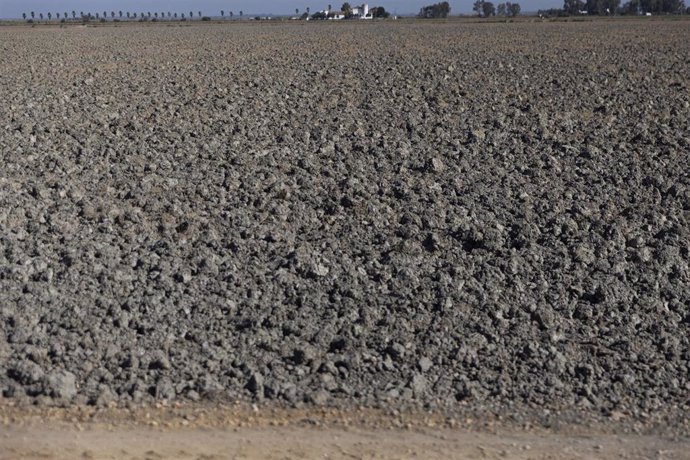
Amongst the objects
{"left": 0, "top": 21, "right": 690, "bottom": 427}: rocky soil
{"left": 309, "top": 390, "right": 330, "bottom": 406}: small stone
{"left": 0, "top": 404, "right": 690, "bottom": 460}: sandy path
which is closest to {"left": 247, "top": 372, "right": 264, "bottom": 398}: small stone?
{"left": 0, "top": 21, "right": 690, "bottom": 427}: rocky soil

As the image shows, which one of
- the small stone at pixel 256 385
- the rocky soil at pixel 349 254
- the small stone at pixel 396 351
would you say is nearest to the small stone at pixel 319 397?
the rocky soil at pixel 349 254

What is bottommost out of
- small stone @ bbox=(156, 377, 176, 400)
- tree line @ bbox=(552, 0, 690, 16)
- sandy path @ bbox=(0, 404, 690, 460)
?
tree line @ bbox=(552, 0, 690, 16)

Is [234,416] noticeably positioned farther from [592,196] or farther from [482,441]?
[592,196]

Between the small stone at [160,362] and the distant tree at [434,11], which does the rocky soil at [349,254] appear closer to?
the small stone at [160,362]

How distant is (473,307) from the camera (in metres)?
7.02

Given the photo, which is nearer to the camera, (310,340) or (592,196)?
(310,340)

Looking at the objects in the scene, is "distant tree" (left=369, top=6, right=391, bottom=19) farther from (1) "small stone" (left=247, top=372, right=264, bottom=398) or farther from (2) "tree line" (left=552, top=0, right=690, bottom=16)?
(1) "small stone" (left=247, top=372, right=264, bottom=398)

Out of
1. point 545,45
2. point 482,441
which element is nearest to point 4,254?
point 482,441

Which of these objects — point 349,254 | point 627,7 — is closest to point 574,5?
point 627,7

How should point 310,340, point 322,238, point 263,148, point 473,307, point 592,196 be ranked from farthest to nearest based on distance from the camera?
point 263,148 < point 592,196 < point 322,238 < point 473,307 < point 310,340

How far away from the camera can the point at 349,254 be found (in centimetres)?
811

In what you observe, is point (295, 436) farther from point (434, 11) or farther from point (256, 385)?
point (434, 11)

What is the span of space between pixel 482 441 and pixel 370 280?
2.33 meters

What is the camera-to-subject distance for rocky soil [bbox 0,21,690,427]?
6020mm
